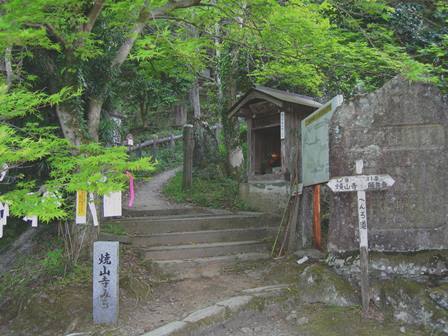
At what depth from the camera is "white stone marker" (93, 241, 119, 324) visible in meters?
5.37

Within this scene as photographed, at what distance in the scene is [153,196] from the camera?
498 inches

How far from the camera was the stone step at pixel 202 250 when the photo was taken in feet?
24.5

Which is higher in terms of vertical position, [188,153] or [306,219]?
[188,153]

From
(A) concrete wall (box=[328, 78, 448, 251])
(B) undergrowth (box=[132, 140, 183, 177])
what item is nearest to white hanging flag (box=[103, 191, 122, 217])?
(A) concrete wall (box=[328, 78, 448, 251])

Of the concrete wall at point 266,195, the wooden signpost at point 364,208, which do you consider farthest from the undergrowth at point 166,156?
the wooden signpost at point 364,208

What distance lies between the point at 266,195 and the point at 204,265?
3722 mm

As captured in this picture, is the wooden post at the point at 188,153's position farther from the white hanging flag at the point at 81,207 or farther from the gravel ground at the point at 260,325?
the gravel ground at the point at 260,325

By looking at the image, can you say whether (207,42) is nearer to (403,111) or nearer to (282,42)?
(282,42)

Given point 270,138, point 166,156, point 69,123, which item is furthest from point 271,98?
point 166,156

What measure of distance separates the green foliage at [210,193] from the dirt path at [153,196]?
1.09ft

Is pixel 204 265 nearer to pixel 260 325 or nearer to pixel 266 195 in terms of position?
pixel 260 325

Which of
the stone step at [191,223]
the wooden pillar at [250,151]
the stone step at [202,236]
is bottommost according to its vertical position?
the stone step at [202,236]

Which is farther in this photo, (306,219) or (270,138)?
(270,138)

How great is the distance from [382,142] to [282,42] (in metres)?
2.85
